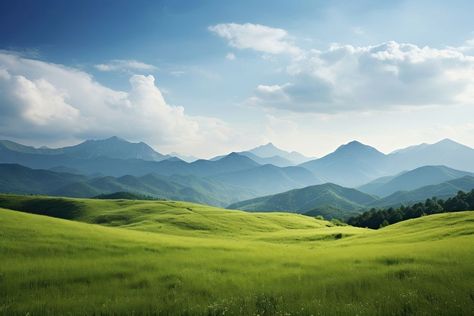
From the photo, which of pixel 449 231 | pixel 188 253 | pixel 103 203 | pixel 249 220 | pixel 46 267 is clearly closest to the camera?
pixel 46 267

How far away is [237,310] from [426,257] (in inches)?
568

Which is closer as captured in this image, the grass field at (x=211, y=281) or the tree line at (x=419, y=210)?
the grass field at (x=211, y=281)

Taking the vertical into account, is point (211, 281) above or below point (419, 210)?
above

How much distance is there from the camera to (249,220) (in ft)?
350

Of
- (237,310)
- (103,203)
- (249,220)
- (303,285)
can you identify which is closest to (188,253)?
(303,285)

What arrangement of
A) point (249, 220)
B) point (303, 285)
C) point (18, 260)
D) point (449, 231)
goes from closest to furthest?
point (303, 285) → point (18, 260) → point (449, 231) → point (249, 220)

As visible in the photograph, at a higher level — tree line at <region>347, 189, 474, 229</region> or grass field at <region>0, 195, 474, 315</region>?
grass field at <region>0, 195, 474, 315</region>

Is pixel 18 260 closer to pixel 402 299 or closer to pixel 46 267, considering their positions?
pixel 46 267

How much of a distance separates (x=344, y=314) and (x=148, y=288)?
9.80 metres

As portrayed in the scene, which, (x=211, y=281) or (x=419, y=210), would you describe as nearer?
(x=211, y=281)

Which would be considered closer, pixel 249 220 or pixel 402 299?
pixel 402 299

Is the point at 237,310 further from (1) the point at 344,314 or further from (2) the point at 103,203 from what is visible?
(2) the point at 103,203

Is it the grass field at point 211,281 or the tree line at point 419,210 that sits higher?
the grass field at point 211,281

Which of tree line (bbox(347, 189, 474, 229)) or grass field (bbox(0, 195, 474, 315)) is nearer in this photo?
grass field (bbox(0, 195, 474, 315))
